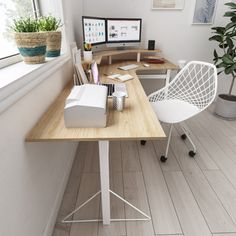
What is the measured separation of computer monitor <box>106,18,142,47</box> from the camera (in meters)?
2.43

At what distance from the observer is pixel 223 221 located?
1.34 metres

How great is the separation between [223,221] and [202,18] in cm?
255

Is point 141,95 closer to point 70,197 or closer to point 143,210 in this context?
point 143,210

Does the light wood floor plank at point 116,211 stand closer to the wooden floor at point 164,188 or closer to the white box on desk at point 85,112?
the wooden floor at point 164,188

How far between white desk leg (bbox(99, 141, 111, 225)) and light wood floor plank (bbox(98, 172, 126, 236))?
0.04 m

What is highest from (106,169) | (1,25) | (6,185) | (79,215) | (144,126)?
(1,25)

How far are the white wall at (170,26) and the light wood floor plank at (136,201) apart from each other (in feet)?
6.52

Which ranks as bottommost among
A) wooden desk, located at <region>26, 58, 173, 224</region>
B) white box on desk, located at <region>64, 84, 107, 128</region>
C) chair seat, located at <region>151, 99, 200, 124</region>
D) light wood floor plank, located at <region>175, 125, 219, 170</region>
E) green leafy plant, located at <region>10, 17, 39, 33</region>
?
light wood floor plank, located at <region>175, 125, 219, 170</region>

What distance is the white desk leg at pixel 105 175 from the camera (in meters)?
1.06

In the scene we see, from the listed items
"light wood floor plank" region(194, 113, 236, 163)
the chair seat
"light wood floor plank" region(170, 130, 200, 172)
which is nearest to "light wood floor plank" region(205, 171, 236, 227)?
"light wood floor plank" region(170, 130, 200, 172)

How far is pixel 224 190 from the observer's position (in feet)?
5.24

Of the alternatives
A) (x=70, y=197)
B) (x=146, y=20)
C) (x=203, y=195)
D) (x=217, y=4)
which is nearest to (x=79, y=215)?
(x=70, y=197)

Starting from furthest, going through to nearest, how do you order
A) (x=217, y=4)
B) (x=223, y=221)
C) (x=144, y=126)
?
(x=217, y=4) < (x=223, y=221) < (x=144, y=126)

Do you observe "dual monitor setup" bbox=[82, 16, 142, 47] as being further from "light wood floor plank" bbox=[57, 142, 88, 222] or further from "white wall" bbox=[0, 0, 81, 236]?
"light wood floor plank" bbox=[57, 142, 88, 222]
